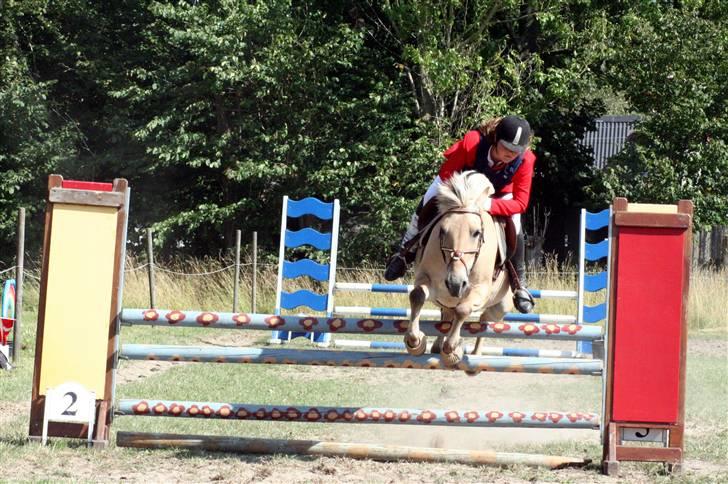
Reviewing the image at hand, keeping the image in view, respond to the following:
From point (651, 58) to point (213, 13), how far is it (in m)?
9.13

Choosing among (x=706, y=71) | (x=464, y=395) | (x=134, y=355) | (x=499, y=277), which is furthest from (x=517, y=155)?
(x=706, y=71)

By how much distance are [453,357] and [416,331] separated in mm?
255

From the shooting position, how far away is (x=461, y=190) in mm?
5754

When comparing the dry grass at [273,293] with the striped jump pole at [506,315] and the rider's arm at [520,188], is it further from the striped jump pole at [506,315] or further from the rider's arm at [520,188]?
the rider's arm at [520,188]

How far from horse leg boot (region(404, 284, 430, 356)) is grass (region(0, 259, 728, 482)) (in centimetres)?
71

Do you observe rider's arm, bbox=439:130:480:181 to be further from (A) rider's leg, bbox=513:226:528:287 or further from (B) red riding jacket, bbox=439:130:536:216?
(A) rider's leg, bbox=513:226:528:287

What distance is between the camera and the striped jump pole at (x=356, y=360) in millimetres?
5598

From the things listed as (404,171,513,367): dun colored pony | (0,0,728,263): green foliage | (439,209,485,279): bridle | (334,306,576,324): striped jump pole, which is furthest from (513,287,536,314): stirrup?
(0,0,728,263): green foliage

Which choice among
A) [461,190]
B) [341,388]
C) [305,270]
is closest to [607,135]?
[305,270]

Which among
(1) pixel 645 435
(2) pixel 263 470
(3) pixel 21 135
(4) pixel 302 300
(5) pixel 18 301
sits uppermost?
(3) pixel 21 135

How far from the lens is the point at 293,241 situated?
11547 millimetres

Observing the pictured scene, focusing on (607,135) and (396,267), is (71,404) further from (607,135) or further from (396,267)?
(607,135)

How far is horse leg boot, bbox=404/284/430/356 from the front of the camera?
18.1 feet

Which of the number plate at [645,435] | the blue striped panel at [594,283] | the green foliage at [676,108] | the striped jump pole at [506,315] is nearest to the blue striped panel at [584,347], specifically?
the blue striped panel at [594,283]
